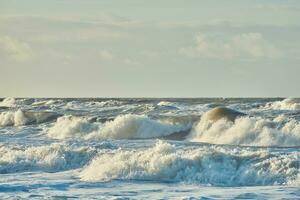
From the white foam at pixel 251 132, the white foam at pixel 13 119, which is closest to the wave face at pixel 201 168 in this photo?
the white foam at pixel 251 132

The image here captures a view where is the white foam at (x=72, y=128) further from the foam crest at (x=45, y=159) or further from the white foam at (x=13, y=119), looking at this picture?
the foam crest at (x=45, y=159)

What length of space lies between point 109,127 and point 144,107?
1645 centimetres

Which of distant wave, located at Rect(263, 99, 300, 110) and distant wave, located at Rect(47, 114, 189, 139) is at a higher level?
distant wave, located at Rect(263, 99, 300, 110)

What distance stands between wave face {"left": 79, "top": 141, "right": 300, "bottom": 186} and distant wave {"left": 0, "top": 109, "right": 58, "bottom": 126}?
23735mm

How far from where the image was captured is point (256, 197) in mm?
12539

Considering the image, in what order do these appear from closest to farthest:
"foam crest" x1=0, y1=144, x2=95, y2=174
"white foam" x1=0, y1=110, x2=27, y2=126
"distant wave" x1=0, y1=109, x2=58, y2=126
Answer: "foam crest" x1=0, y1=144, x2=95, y2=174, "distant wave" x1=0, y1=109, x2=58, y2=126, "white foam" x1=0, y1=110, x2=27, y2=126

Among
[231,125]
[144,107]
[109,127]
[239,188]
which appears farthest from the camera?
[144,107]

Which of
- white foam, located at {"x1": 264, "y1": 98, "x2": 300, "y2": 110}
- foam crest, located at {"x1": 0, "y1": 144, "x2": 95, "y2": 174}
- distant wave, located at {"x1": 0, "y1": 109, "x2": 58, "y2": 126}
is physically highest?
white foam, located at {"x1": 264, "y1": 98, "x2": 300, "y2": 110}

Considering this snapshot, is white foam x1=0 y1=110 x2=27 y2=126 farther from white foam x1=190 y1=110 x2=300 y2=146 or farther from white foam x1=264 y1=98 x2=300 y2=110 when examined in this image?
white foam x1=264 y1=98 x2=300 y2=110

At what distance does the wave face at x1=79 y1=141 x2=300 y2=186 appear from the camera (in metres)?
14.6

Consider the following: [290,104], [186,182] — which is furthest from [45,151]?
[290,104]

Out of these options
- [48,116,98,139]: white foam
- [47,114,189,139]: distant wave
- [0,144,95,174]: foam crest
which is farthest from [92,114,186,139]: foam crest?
[0,144,95,174]: foam crest

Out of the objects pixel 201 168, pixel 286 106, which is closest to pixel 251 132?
pixel 201 168

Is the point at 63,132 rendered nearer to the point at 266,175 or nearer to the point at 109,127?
the point at 109,127
